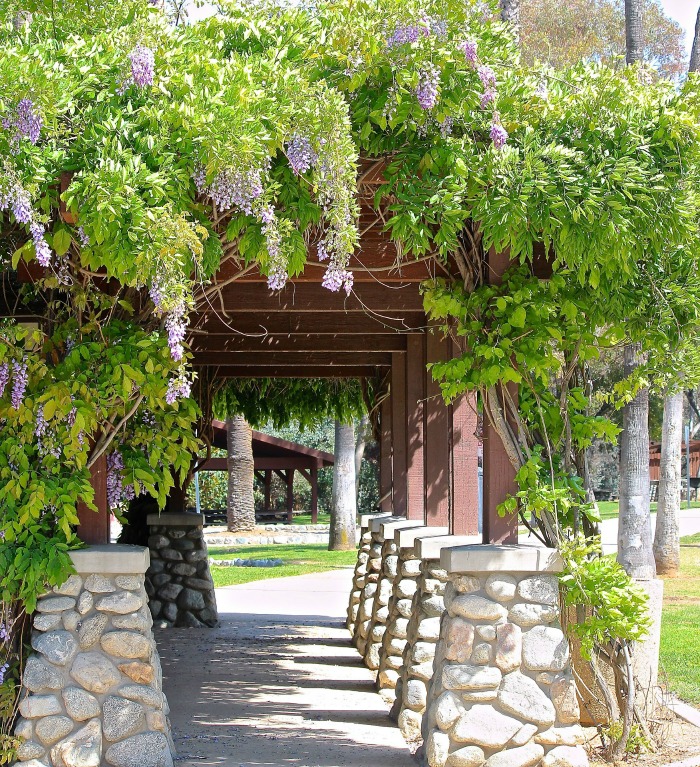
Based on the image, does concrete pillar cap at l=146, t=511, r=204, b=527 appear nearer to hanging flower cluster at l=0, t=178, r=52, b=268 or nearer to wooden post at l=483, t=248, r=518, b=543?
wooden post at l=483, t=248, r=518, b=543

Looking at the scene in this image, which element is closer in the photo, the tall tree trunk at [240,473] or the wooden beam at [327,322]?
the wooden beam at [327,322]

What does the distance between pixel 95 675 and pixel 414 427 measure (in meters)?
4.61

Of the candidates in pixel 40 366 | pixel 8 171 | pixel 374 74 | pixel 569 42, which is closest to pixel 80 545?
pixel 40 366

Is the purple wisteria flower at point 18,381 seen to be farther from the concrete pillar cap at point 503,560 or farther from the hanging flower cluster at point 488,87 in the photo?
the hanging flower cluster at point 488,87

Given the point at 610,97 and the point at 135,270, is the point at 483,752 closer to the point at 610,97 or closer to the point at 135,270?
the point at 135,270

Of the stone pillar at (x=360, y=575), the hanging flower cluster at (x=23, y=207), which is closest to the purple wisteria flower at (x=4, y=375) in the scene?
the hanging flower cluster at (x=23, y=207)

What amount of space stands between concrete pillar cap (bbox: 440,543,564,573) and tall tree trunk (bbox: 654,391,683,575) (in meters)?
9.11

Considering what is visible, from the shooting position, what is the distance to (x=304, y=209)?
4301 millimetres

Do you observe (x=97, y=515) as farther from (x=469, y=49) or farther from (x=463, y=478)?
(x=469, y=49)

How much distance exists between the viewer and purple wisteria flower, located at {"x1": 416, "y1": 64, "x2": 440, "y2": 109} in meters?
4.12

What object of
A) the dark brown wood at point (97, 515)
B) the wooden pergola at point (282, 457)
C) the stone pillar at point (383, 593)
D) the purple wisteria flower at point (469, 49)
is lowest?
the stone pillar at point (383, 593)

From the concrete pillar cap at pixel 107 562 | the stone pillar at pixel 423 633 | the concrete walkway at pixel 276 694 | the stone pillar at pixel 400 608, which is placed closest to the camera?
the concrete pillar cap at pixel 107 562

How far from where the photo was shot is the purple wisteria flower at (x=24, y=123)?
3.89 meters

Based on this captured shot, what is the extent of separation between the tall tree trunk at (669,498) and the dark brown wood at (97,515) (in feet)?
32.4
